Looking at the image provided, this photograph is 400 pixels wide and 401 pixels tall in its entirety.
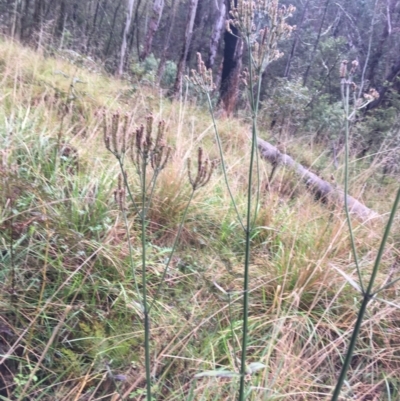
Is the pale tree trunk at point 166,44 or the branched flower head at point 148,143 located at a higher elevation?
the pale tree trunk at point 166,44

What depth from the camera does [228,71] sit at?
29.8ft

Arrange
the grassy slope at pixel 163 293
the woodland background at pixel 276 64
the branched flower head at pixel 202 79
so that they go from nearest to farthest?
the branched flower head at pixel 202 79
the grassy slope at pixel 163 293
the woodland background at pixel 276 64

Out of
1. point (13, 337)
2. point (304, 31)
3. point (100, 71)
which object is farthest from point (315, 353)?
point (304, 31)

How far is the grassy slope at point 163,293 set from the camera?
156 cm

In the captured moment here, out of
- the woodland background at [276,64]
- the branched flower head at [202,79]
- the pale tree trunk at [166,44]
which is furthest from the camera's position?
the pale tree trunk at [166,44]

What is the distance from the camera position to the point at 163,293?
2.07 metres

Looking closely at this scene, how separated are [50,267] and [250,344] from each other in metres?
0.98

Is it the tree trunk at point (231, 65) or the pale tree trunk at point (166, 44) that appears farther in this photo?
the tree trunk at point (231, 65)

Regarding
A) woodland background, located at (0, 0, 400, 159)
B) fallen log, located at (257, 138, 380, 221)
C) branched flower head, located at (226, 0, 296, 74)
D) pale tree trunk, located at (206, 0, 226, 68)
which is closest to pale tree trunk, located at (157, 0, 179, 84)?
woodland background, located at (0, 0, 400, 159)

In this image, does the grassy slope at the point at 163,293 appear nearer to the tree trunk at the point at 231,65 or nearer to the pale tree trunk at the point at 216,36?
the tree trunk at the point at 231,65

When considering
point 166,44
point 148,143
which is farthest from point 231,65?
point 148,143

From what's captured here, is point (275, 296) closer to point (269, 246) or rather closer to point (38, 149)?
point (269, 246)

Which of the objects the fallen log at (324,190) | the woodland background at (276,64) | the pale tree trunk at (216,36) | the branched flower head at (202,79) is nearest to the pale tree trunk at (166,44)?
the woodland background at (276,64)

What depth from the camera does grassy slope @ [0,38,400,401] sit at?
156 cm
